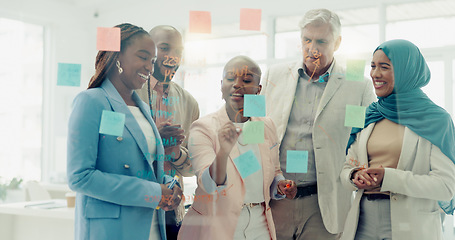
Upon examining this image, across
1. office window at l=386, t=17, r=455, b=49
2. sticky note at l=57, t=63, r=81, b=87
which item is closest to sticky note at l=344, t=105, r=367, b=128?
office window at l=386, t=17, r=455, b=49

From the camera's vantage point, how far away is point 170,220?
1.53 metres

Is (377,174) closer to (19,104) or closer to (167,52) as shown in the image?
(167,52)

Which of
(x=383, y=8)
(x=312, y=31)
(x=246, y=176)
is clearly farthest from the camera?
(x=383, y=8)

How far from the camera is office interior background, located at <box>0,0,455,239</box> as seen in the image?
5.22ft

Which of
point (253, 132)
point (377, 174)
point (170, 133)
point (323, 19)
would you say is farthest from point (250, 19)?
point (377, 174)

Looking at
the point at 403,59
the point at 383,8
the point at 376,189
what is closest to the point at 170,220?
the point at 376,189

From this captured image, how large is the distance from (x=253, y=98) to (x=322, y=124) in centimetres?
33

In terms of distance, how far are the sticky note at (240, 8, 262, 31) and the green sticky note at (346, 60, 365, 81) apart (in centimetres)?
42

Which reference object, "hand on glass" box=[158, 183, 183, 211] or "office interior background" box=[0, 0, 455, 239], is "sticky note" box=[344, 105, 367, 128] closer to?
"office interior background" box=[0, 0, 455, 239]

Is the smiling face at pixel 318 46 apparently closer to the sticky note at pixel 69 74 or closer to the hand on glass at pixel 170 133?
the hand on glass at pixel 170 133

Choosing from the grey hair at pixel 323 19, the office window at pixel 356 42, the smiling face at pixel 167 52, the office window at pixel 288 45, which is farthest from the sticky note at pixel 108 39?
the office window at pixel 356 42

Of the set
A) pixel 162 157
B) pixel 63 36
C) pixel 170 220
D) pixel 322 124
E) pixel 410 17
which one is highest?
pixel 410 17

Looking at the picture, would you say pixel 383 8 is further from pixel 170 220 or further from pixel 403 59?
pixel 170 220

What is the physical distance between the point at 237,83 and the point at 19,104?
1.01 meters
